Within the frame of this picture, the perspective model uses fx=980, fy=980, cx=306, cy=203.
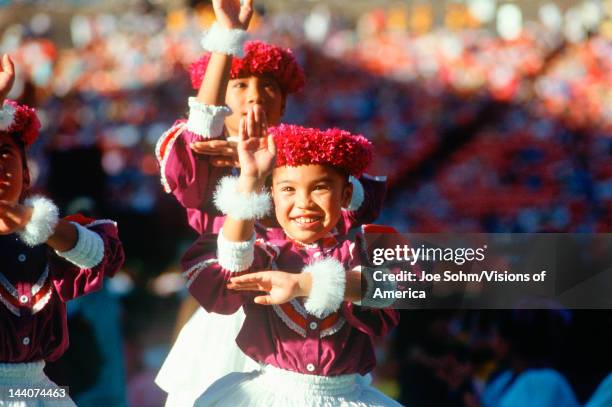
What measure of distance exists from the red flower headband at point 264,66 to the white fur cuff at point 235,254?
55 cm

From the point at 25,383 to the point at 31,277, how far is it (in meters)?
0.22

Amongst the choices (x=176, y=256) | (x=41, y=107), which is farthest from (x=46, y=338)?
(x=41, y=107)

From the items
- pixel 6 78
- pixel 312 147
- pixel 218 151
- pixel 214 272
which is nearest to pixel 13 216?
pixel 6 78

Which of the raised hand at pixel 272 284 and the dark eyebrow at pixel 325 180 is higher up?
the dark eyebrow at pixel 325 180

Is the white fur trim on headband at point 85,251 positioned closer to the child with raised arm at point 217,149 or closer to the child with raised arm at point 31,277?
the child with raised arm at point 31,277

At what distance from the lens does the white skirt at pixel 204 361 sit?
232 cm

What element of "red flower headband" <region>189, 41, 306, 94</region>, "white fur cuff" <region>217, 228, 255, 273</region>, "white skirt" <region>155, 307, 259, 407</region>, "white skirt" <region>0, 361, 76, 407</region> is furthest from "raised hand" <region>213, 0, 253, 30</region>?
"white skirt" <region>0, 361, 76, 407</region>

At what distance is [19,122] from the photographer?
2.08 m

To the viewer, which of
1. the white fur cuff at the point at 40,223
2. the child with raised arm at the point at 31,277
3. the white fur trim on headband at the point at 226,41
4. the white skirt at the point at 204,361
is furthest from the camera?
the white skirt at the point at 204,361

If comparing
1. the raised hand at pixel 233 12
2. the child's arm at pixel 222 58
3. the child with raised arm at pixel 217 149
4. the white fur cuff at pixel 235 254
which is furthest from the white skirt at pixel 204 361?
the raised hand at pixel 233 12

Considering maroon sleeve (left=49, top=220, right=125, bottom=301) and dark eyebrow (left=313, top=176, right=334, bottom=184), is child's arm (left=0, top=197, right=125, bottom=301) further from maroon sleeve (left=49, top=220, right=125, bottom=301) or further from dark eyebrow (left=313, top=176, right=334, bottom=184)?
dark eyebrow (left=313, top=176, right=334, bottom=184)

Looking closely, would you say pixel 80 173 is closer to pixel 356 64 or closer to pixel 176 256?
pixel 176 256

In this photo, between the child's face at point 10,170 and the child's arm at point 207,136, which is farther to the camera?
the child's arm at point 207,136

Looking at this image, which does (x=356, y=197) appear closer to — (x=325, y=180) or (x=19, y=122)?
(x=325, y=180)
